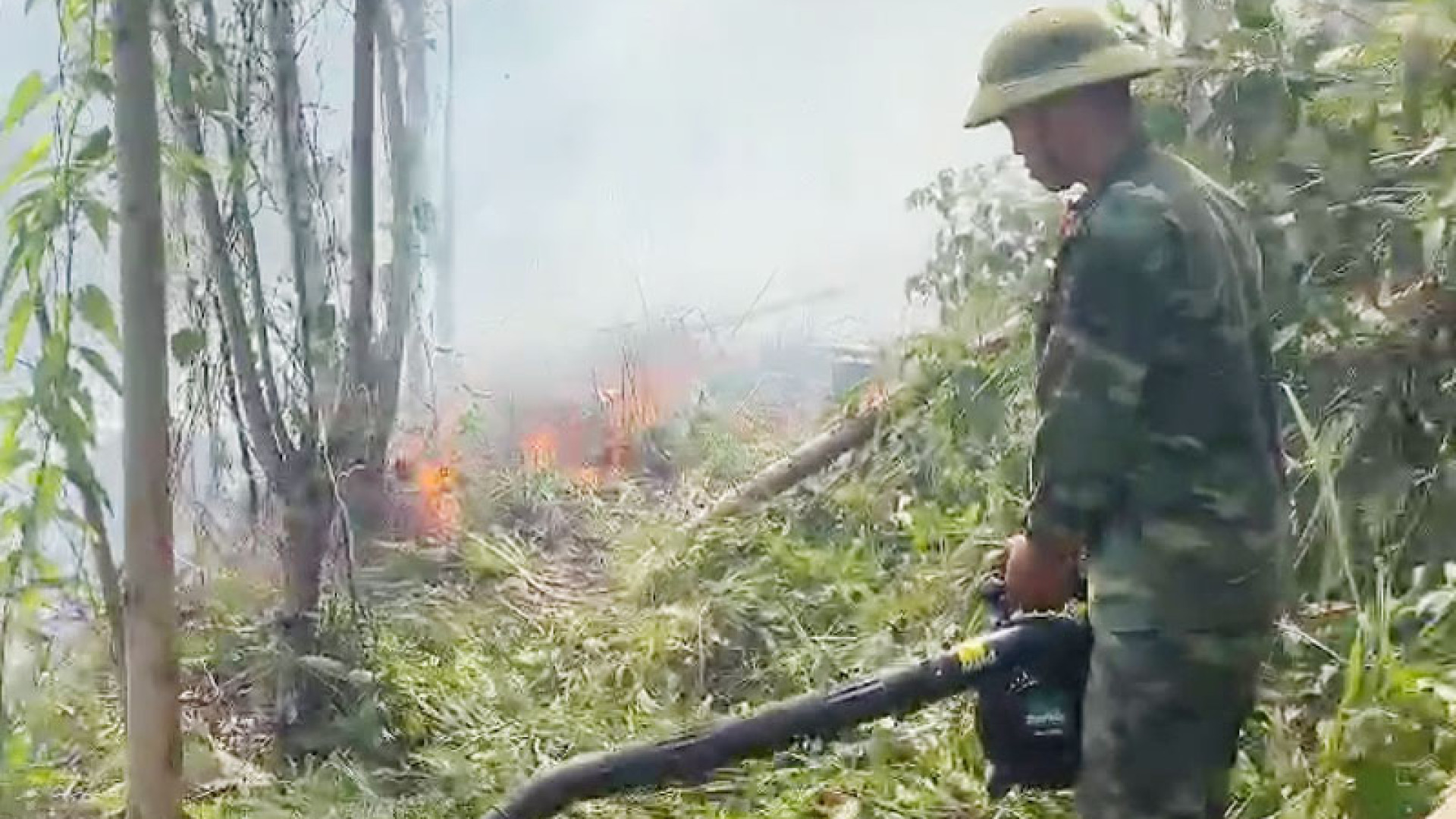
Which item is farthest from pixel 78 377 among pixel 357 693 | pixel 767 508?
pixel 767 508

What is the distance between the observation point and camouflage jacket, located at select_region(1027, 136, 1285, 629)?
1.01 m

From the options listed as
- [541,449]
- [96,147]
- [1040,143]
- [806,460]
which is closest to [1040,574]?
[1040,143]

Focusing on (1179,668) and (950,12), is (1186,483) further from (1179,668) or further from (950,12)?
(950,12)

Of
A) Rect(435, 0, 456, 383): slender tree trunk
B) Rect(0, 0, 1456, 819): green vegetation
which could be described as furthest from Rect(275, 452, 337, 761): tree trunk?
Rect(435, 0, 456, 383): slender tree trunk

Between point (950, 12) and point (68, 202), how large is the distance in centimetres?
121

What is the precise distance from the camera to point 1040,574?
3.62 ft

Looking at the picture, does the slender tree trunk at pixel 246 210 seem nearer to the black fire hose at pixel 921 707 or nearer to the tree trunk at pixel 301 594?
the tree trunk at pixel 301 594

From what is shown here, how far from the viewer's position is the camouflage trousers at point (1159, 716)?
42.4 inches

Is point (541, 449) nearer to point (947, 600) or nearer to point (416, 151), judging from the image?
point (416, 151)

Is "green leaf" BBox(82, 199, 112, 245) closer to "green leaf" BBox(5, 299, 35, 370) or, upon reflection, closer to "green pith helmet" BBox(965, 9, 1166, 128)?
"green leaf" BBox(5, 299, 35, 370)

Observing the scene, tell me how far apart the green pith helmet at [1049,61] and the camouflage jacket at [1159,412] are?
0.06 meters

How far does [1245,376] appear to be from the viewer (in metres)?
1.07

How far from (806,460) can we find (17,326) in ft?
4.31

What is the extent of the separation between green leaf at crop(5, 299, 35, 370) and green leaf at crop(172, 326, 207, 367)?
0.50 feet
